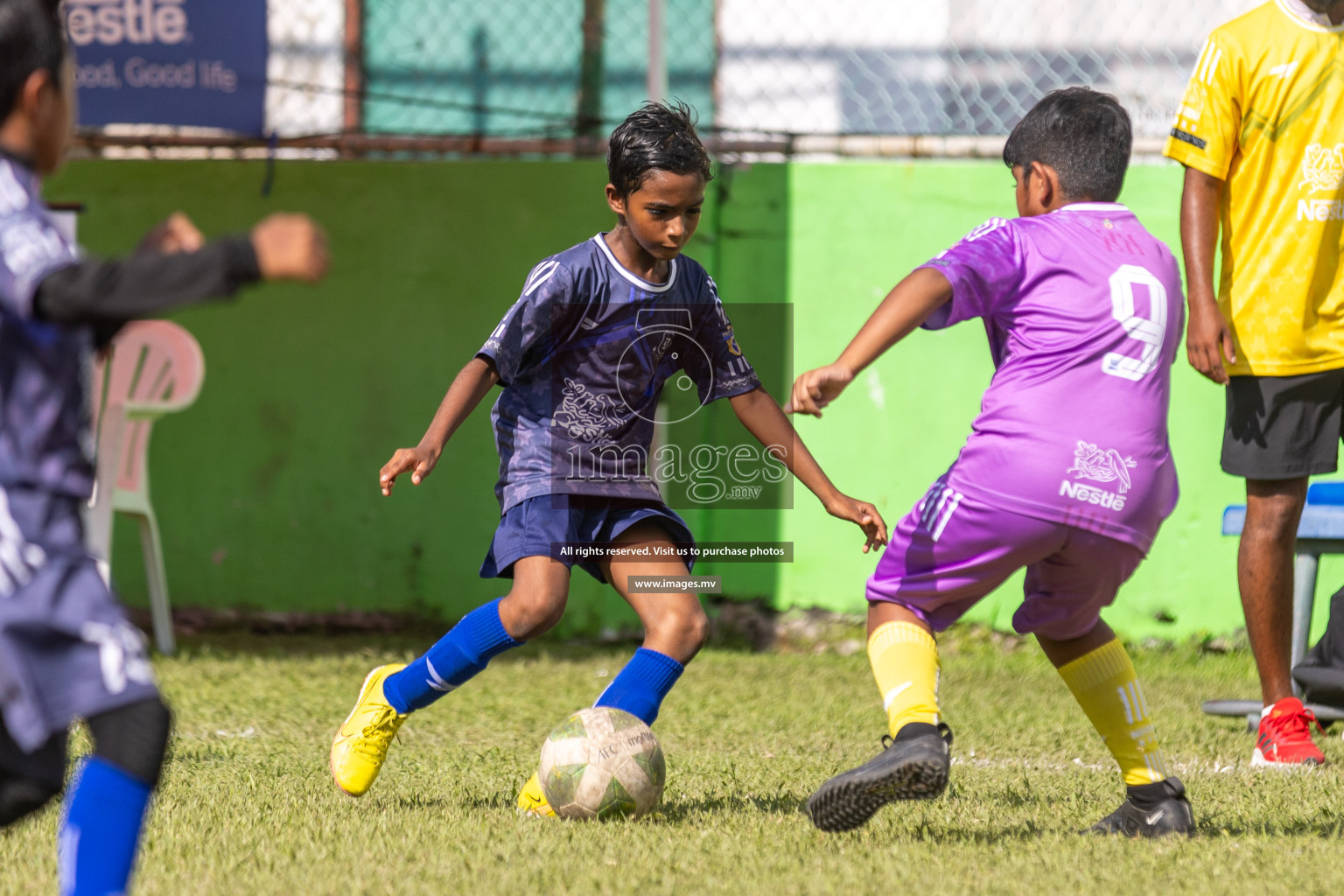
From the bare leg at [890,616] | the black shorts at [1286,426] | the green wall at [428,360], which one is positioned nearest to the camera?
the bare leg at [890,616]

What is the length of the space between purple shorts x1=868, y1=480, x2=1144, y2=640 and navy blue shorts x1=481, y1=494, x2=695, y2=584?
2.41 feet

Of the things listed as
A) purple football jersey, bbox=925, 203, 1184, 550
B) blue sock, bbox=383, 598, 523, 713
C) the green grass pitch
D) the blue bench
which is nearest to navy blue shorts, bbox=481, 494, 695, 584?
blue sock, bbox=383, 598, 523, 713

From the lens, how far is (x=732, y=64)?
269 inches

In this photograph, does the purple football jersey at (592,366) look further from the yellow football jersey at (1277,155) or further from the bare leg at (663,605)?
the yellow football jersey at (1277,155)

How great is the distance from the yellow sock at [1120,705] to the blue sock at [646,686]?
94 cm

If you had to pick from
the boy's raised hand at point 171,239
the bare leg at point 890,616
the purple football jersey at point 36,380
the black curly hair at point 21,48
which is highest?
the black curly hair at point 21,48

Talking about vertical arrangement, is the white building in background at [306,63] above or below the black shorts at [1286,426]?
above

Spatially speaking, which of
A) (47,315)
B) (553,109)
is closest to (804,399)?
(47,315)

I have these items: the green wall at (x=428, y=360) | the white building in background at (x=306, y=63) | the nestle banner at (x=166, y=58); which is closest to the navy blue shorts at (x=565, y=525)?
the green wall at (x=428, y=360)

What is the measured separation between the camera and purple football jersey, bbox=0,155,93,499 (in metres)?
2.06

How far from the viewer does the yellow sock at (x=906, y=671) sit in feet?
9.59

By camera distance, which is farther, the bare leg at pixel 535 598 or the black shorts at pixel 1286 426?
the black shorts at pixel 1286 426

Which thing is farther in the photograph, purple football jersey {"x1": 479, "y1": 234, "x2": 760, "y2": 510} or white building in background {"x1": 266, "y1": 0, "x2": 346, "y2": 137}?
white building in background {"x1": 266, "y1": 0, "x2": 346, "y2": 137}

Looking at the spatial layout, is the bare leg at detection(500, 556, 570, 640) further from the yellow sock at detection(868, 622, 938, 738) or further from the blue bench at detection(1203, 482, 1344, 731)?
the blue bench at detection(1203, 482, 1344, 731)
